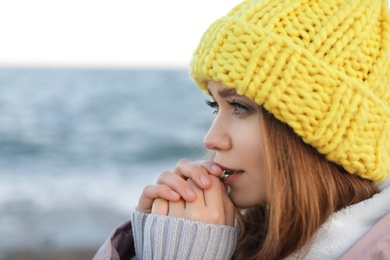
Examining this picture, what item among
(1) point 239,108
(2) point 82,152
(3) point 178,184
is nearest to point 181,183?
(3) point 178,184

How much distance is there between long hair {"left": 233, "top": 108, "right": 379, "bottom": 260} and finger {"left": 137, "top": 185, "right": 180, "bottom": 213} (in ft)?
1.19

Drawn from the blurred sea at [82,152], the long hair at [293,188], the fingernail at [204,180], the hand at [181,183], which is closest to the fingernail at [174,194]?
the hand at [181,183]

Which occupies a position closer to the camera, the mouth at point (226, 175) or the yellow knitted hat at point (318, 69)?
the yellow knitted hat at point (318, 69)

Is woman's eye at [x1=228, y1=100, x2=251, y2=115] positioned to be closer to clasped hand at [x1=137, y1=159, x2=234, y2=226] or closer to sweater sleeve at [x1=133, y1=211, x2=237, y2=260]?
clasped hand at [x1=137, y1=159, x2=234, y2=226]

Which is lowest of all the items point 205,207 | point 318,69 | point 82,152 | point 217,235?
point 217,235

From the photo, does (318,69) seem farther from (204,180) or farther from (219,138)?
(204,180)

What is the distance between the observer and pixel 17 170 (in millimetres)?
8344

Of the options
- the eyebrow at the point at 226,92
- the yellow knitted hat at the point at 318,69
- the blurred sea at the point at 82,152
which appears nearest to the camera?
the yellow knitted hat at the point at 318,69

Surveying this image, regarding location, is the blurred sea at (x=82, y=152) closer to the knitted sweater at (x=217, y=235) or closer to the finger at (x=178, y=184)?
the finger at (x=178, y=184)

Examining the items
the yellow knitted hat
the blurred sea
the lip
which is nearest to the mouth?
the lip

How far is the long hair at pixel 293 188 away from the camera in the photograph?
181cm

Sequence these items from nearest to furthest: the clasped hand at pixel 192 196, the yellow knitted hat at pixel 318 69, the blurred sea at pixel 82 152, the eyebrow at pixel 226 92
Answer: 1. the yellow knitted hat at pixel 318 69
2. the eyebrow at pixel 226 92
3. the clasped hand at pixel 192 196
4. the blurred sea at pixel 82 152

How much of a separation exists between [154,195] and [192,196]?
0.16 m

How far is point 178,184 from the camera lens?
6.62 ft
